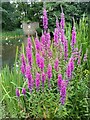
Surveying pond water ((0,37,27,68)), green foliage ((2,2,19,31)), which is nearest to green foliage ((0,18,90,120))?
pond water ((0,37,27,68))

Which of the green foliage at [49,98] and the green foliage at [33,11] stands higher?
the green foliage at [33,11]

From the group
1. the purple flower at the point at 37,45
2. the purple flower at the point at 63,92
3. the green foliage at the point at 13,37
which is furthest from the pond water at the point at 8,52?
the purple flower at the point at 63,92

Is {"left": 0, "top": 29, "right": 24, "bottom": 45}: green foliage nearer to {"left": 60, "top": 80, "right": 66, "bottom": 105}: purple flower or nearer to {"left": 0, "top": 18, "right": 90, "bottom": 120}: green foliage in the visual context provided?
{"left": 0, "top": 18, "right": 90, "bottom": 120}: green foliage

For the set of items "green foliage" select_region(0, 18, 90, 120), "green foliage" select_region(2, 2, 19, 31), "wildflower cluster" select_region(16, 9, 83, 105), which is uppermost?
"green foliage" select_region(2, 2, 19, 31)

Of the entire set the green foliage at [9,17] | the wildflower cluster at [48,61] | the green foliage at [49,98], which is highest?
the green foliage at [9,17]

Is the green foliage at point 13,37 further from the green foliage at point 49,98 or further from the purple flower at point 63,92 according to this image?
the purple flower at point 63,92

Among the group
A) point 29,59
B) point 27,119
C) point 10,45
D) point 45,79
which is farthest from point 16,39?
point 27,119

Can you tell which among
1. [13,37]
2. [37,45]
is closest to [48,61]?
[37,45]

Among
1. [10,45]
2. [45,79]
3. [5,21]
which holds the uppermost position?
[5,21]

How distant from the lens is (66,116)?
1.16 metres

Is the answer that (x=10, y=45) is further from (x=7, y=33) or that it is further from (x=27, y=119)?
(x=27, y=119)

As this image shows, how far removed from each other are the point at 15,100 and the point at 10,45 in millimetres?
289

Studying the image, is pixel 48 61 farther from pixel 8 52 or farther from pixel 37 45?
pixel 8 52

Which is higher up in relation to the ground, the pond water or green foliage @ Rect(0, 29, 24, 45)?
green foliage @ Rect(0, 29, 24, 45)
